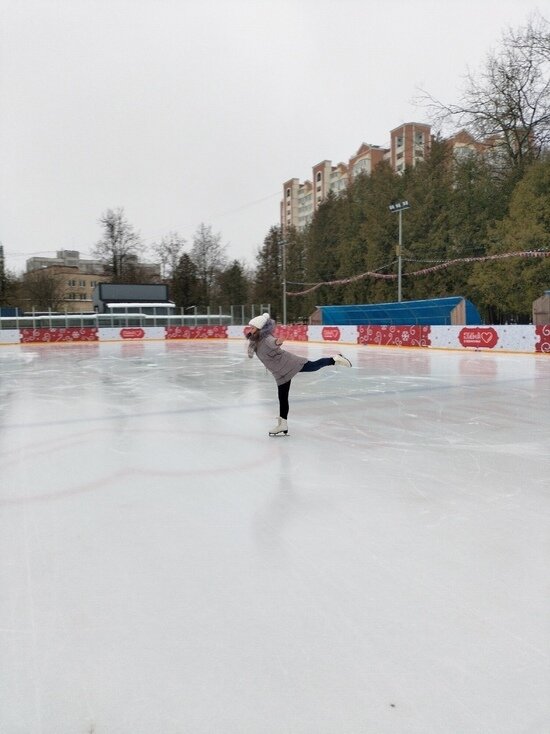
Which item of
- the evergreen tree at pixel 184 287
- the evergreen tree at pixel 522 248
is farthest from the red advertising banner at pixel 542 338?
the evergreen tree at pixel 184 287

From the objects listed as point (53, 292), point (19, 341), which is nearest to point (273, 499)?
point (19, 341)

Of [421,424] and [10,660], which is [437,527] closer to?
[10,660]

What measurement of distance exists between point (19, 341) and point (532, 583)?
32.2 meters

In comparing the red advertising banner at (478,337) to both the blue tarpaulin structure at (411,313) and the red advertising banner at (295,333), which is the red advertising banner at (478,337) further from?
the red advertising banner at (295,333)

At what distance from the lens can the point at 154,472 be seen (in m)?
4.69

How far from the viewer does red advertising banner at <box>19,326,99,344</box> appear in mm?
31594

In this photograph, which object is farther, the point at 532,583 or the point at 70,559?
the point at 70,559

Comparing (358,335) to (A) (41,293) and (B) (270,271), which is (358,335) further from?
(A) (41,293)

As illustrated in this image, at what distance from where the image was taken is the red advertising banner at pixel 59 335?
104 feet

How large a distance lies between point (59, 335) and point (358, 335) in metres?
17.9

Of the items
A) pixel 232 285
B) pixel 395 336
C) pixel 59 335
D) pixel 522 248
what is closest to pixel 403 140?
pixel 232 285

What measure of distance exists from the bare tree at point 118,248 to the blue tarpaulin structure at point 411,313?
27.9 m

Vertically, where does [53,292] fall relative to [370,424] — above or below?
above

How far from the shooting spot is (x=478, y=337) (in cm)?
1945
